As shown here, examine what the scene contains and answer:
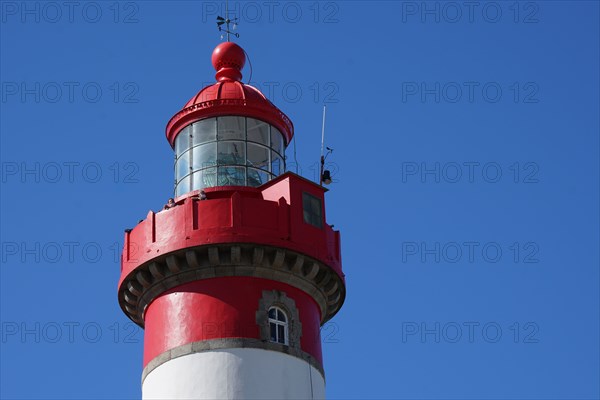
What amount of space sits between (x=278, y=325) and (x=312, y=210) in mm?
3032

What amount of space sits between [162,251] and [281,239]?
2769 mm

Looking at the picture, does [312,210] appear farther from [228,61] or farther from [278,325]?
[228,61]

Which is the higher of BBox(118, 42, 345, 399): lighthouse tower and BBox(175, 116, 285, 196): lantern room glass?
BBox(175, 116, 285, 196): lantern room glass

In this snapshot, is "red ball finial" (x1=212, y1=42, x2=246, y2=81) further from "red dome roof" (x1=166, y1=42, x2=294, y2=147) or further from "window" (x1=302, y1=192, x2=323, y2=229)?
"window" (x1=302, y1=192, x2=323, y2=229)

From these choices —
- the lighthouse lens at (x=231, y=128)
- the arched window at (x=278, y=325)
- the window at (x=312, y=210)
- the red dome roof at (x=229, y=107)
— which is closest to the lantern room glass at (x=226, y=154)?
the lighthouse lens at (x=231, y=128)

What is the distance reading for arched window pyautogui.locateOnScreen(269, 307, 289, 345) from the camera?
31.8 meters

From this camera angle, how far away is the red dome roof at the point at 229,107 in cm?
3481

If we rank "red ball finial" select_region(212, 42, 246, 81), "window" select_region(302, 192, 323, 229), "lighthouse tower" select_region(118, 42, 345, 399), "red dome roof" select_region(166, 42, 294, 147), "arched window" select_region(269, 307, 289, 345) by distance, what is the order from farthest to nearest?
"red ball finial" select_region(212, 42, 246, 81), "red dome roof" select_region(166, 42, 294, 147), "window" select_region(302, 192, 323, 229), "arched window" select_region(269, 307, 289, 345), "lighthouse tower" select_region(118, 42, 345, 399)

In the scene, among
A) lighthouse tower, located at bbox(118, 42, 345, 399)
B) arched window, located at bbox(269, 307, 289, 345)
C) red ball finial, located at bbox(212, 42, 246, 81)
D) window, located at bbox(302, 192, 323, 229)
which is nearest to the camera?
lighthouse tower, located at bbox(118, 42, 345, 399)

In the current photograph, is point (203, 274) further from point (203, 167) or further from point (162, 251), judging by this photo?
point (203, 167)

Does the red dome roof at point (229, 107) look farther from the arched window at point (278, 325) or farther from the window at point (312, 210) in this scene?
the arched window at point (278, 325)

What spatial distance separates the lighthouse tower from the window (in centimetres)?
2

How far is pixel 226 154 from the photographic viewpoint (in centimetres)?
3462

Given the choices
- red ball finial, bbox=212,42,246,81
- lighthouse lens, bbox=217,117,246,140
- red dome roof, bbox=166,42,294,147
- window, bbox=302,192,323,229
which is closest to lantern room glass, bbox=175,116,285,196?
lighthouse lens, bbox=217,117,246,140
